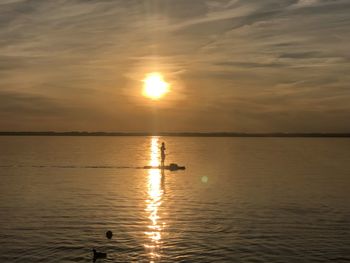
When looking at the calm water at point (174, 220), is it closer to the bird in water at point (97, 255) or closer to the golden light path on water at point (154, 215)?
the golden light path on water at point (154, 215)

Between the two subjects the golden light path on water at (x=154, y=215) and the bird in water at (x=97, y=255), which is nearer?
the bird in water at (x=97, y=255)

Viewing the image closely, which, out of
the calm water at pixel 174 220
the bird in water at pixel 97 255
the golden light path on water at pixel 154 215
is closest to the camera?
the bird in water at pixel 97 255

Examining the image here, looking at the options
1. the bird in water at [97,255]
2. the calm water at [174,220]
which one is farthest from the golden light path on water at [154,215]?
the bird in water at [97,255]

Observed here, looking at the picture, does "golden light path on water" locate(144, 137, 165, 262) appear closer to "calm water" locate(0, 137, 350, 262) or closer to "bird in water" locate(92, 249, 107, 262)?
"calm water" locate(0, 137, 350, 262)

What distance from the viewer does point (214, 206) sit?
150 feet

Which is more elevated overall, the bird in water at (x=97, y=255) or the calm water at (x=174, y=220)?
the calm water at (x=174, y=220)

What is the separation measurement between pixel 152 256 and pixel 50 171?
57452mm

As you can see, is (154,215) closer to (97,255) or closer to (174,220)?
(174,220)

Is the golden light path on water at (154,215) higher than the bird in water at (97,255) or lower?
higher

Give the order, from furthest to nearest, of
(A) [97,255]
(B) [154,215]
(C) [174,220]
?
1. (B) [154,215]
2. (C) [174,220]
3. (A) [97,255]

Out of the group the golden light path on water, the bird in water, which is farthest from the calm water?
the bird in water

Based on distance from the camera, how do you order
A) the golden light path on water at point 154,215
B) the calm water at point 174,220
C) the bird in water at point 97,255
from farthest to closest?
the golden light path on water at point 154,215, the calm water at point 174,220, the bird in water at point 97,255

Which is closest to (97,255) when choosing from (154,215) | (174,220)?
(174,220)

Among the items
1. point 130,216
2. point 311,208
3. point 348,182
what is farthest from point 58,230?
point 348,182
